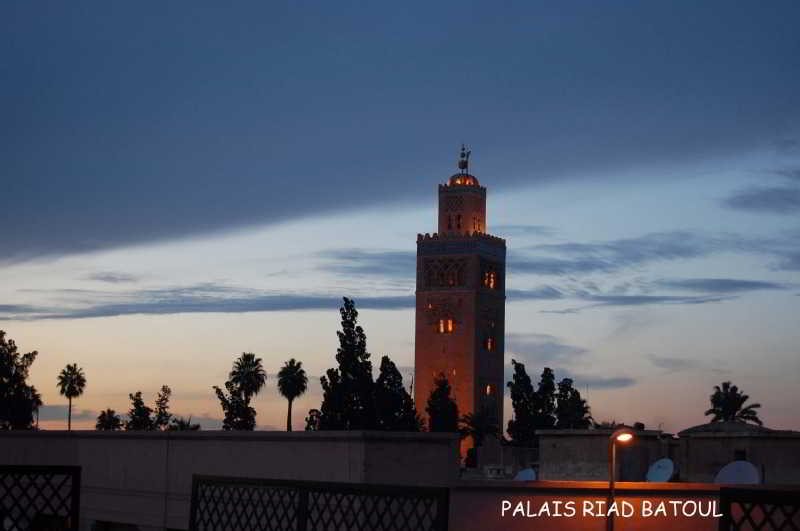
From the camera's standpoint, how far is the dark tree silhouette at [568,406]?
10731 cm

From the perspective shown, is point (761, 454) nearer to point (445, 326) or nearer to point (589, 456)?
point (589, 456)

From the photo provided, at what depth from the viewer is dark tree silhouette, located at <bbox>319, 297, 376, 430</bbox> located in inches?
3844

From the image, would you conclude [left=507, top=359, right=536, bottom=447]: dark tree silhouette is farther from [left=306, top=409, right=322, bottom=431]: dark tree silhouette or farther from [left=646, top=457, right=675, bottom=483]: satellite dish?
[left=646, top=457, right=675, bottom=483]: satellite dish

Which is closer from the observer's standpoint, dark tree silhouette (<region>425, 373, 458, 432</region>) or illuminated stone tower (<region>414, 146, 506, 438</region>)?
dark tree silhouette (<region>425, 373, 458, 432</region>)

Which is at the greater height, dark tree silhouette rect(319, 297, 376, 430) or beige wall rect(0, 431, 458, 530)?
dark tree silhouette rect(319, 297, 376, 430)

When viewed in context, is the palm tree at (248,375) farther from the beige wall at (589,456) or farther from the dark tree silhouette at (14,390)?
the beige wall at (589,456)

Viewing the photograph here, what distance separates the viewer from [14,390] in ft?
357

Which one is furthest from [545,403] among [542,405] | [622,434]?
[622,434]

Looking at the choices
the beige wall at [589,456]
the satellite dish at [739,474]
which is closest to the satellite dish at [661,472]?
A: the satellite dish at [739,474]

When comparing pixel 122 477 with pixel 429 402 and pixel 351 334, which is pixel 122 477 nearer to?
pixel 351 334

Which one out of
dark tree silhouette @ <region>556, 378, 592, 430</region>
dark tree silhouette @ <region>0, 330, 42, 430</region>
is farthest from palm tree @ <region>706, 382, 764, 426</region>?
dark tree silhouette @ <region>0, 330, 42, 430</region>

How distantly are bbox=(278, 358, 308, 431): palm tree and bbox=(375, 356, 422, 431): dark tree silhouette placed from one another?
2507 cm

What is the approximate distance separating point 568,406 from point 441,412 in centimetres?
1039

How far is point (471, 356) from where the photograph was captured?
124125mm
